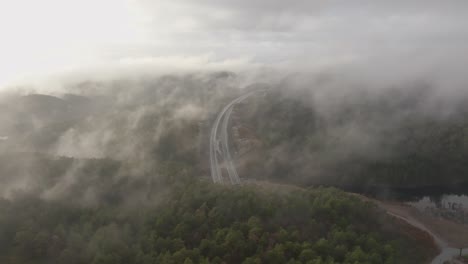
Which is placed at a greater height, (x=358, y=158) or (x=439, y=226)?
(x=358, y=158)

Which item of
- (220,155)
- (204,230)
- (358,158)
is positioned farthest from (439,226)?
(220,155)

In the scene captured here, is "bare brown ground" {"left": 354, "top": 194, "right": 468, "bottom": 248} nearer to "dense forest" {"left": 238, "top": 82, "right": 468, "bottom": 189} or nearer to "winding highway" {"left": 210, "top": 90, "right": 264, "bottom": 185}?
"dense forest" {"left": 238, "top": 82, "right": 468, "bottom": 189}

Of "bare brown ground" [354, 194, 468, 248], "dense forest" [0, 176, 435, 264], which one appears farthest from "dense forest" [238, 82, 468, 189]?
"dense forest" [0, 176, 435, 264]

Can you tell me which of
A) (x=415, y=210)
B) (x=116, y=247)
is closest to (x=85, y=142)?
(x=116, y=247)

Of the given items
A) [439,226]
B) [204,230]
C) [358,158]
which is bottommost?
[439,226]

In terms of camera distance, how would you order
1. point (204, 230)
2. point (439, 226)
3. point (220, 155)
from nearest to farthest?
point (204, 230)
point (439, 226)
point (220, 155)

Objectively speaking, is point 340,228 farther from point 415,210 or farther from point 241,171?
point 241,171

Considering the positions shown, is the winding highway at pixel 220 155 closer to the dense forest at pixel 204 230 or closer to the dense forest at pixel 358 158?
the dense forest at pixel 358 158

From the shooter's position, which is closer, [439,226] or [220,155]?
[439,226]

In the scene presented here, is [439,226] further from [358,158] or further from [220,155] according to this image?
[220,155]
